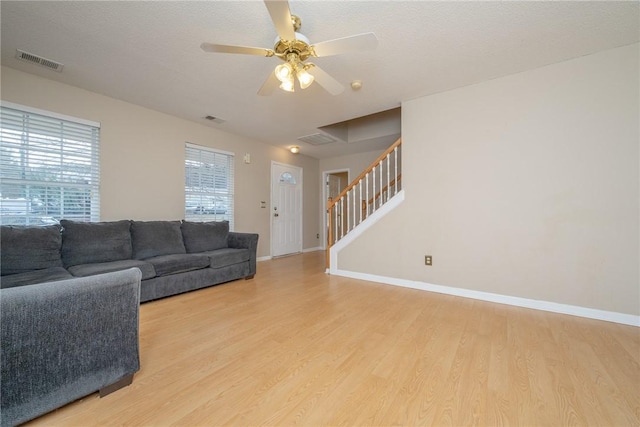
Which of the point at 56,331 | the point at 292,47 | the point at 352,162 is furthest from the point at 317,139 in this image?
the point at 56,331

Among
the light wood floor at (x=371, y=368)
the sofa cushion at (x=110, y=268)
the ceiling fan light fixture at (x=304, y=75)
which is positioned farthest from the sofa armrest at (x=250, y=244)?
the ceiling fan light fixture at (x=304, y=75)

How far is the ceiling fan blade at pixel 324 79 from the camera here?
193 centimetres

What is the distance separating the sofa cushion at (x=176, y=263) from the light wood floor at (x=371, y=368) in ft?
1.23

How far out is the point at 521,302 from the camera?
8.66ft

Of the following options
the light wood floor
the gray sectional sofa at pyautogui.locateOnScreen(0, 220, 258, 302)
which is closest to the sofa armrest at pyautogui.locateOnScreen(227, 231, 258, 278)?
the gray sectional sofa at pyautogui.locateOnScreen(0, 220, 258, 302)

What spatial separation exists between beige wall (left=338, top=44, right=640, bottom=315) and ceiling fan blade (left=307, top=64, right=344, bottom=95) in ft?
5.24

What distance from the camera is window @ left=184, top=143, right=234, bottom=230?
4.07 m

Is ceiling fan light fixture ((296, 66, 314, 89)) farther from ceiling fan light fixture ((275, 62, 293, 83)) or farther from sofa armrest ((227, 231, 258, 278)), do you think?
sofa armrest ((227, 231, 258, 278))

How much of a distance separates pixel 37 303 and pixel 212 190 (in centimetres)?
344

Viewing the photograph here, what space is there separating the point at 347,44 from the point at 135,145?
3.23 meters

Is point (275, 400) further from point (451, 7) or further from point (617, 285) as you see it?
point (617, 285)

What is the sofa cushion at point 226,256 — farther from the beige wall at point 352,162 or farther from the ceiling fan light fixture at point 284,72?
the beige wall at point 352,162

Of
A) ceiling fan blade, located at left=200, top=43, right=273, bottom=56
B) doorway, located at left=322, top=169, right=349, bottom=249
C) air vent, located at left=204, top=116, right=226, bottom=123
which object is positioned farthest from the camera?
doorway, located at left=322, top=169, right=349, bottom=249

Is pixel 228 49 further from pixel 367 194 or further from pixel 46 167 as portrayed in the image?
pixel 367 194
